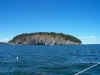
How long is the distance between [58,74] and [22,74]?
14.5ft

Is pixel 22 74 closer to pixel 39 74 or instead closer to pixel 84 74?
pixel 39 74

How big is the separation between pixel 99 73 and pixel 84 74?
2.67 metres

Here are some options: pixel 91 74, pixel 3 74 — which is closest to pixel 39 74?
pixel 3 74

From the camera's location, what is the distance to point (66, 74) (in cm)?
2188

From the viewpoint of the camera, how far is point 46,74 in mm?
21891

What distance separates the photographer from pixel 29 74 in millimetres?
21625

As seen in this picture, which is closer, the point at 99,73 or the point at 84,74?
the point at 84,74

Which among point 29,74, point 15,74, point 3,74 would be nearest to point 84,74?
point 29,74

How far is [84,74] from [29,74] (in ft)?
21.8

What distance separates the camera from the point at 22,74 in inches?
854

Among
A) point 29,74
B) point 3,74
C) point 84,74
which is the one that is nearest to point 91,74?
point 84,74

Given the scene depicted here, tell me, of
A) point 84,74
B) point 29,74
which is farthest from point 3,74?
point 84,74

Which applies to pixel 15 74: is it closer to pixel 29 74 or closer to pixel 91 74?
pixel 29 74

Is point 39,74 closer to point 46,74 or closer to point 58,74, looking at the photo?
point 46,74
